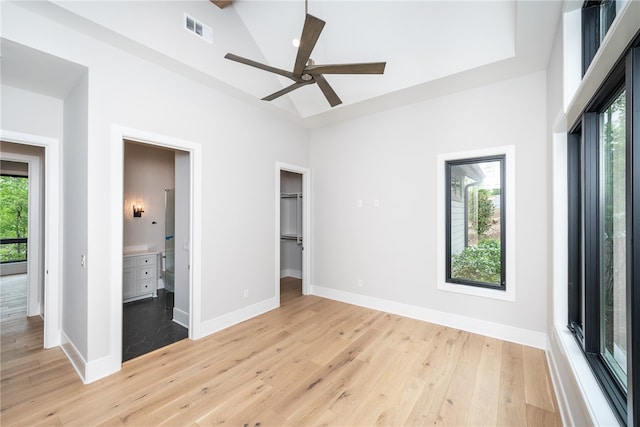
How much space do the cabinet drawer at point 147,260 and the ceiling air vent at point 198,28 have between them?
3.67 metres

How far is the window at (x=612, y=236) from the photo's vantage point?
1.10 m

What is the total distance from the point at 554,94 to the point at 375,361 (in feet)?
10.2

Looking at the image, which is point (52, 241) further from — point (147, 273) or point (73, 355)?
point (147, 273)

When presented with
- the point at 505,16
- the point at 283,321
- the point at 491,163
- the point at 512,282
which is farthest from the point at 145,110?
the point at 512,282

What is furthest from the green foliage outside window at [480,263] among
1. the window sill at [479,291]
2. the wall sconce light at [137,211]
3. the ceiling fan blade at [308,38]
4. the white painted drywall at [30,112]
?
the wall sconce light at [137,211]

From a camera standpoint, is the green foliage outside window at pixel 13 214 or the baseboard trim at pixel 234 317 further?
the green foliage outside window at pixel 13 214

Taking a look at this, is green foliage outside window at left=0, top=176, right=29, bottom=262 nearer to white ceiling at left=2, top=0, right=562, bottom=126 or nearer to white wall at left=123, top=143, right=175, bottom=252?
white wall at left=123, top=143, right=175, bottom=252

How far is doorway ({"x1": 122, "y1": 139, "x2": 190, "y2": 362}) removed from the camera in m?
3.39

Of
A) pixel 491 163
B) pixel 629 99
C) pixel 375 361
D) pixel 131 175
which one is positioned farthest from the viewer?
pixel 131 175

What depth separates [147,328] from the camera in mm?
3426

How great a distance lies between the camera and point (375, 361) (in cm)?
268

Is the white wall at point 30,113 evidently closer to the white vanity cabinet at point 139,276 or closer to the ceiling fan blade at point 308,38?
the white vanity cabinet at point 139,276

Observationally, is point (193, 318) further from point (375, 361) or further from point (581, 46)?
point (581, 46)

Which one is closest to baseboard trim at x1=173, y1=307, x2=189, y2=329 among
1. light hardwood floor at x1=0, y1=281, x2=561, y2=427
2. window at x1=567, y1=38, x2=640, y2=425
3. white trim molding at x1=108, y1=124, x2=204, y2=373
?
white trim molding at x1=108, y1=124, x2=204, y2=373
